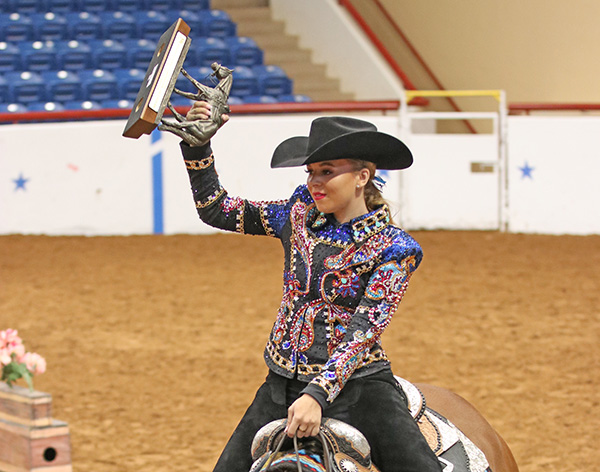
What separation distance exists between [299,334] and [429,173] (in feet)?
27.1

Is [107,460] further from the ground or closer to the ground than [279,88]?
closer to the ground

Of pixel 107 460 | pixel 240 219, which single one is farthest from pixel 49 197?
pixel 240 219

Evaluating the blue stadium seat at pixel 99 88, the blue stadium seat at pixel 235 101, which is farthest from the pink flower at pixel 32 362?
the blue stadium seat at pixel 99 88

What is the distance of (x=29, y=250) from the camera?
9.60m

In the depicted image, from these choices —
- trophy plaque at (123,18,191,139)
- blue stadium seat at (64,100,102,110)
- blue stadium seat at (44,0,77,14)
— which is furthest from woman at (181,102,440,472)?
blue stadium seat at (44,0,77,14)

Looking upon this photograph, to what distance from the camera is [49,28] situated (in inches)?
571

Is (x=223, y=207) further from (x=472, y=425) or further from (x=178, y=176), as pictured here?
(x=178, y=176)

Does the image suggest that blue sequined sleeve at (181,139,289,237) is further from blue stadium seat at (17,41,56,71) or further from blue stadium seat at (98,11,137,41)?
blue stadium seat at (98,11,137,41)

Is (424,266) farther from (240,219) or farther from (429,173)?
(240,219)

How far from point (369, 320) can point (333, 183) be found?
37cm

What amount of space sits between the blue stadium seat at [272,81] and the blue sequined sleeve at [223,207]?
11710 mm

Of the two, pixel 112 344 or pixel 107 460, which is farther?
pixel 112 344

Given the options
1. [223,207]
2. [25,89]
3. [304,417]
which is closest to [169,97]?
[223,207]

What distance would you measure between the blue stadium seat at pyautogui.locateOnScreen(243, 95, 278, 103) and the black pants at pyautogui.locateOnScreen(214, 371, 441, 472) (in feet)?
37.6
